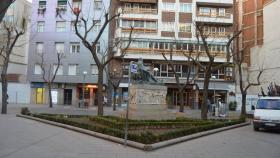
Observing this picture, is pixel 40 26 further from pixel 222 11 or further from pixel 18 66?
pixel 222 11

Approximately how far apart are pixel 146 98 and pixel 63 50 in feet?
132

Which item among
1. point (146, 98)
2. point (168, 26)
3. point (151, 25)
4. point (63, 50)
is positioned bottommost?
point (146, 98)

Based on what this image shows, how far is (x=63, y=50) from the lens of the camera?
60250 mm

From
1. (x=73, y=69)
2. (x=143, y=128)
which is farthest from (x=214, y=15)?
(x=143, y=128)

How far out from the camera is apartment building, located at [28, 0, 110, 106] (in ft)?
193

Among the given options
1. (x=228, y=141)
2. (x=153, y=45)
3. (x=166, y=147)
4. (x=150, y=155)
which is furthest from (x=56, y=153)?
(x=153, y=45)

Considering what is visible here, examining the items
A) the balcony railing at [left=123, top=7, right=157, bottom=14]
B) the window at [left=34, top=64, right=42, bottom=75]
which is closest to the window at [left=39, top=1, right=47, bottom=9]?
the window at [left=34, top=64, right=42, bottom=75]

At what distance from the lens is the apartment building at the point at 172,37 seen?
57656mm

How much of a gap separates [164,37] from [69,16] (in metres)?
15.7

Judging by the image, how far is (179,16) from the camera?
59094 millimetres

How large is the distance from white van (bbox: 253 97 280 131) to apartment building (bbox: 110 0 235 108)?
34.6m

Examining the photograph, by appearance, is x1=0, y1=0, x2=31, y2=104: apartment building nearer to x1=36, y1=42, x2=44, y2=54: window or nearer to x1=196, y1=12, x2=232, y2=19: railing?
x1=36, y1=42, x2=44, y2=54: window

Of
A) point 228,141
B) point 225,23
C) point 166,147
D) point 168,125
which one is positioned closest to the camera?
point 166,147

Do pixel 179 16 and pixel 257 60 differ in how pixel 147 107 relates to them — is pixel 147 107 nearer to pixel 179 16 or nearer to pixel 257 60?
pixel 179 16
